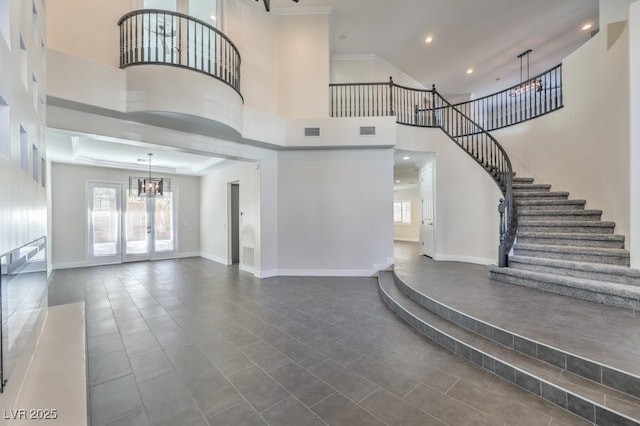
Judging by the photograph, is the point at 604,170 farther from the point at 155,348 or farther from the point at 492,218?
the point at 155,348

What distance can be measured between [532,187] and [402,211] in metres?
7.30

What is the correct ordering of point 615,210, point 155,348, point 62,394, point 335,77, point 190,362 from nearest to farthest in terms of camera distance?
point 62,394, point 190,362, point 155,348, point 615,210, point 335,77

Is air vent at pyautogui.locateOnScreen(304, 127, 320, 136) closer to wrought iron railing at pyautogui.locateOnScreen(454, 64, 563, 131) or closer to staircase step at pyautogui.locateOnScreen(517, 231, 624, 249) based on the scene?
wrought iron railing at pyautogui.locateOnScreen(454, 64, 563, 131)

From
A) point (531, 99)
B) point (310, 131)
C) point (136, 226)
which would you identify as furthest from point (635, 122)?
point (136, 226)

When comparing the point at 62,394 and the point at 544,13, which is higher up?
the point at 544,13

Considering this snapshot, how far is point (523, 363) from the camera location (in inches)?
88.2

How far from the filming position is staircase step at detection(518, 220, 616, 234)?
406cm

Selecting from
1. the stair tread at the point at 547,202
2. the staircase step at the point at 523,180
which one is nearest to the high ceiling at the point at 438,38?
the staircase step at the point at 523,180

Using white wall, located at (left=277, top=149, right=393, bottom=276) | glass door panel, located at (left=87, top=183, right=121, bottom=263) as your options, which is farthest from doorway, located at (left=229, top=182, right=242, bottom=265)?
glass door panel, located at (left=87, top=183, right=121, bottom=263)

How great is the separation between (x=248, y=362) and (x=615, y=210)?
19.0ft

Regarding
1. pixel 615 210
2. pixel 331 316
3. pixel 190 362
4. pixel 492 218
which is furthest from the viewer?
pixel 492 218

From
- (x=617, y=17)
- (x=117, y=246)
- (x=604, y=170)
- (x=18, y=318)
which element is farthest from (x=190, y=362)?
(x=617, y=17)

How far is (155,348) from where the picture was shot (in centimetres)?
284

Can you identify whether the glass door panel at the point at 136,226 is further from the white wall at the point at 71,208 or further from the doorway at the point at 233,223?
the doorway at the point at 233,223
